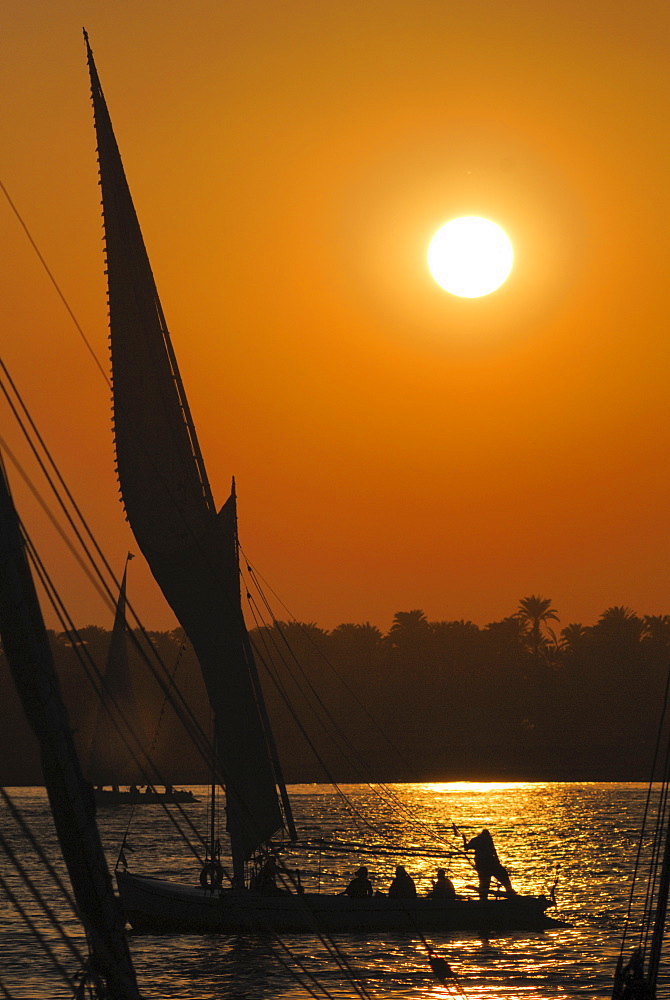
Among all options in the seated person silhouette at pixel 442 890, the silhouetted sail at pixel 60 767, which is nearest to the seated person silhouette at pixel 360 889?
the seated person silhouette at pixel 442 890

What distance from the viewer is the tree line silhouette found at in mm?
144875

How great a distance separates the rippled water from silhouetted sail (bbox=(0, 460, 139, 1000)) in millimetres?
3444

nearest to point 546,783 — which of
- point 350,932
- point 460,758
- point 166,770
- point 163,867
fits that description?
point 460,758

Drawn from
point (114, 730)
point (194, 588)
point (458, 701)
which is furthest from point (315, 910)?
point (458, 701)

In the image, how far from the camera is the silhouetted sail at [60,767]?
33.5 ft

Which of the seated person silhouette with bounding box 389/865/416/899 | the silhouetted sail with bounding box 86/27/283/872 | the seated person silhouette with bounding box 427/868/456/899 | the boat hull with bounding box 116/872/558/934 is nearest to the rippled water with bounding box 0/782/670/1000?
the boat hull with bounding box 116/872/558/934

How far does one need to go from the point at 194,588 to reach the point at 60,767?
17.0m

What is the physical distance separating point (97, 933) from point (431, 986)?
25.9 m

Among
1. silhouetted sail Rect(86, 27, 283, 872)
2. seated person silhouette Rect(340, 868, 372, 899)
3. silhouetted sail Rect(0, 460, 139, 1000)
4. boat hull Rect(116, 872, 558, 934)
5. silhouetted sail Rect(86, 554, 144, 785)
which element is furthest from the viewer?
silhouetted sail Rect(86, 554, 144, 785)

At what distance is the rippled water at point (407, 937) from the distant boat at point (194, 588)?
39.9 inches

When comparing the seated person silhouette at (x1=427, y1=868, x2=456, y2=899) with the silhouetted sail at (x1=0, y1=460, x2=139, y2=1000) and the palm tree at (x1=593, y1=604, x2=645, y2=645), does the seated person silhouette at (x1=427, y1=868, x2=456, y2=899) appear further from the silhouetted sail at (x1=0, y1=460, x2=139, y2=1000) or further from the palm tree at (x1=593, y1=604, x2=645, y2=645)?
the palm tree at (x1=593, y1=604, x2=645, y2=645)

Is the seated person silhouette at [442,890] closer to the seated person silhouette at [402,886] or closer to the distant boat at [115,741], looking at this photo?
the seated person silhouette at [402,886]

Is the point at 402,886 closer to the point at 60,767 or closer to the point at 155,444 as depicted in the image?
the point at 155,444

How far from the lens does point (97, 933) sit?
10266 millimetres
